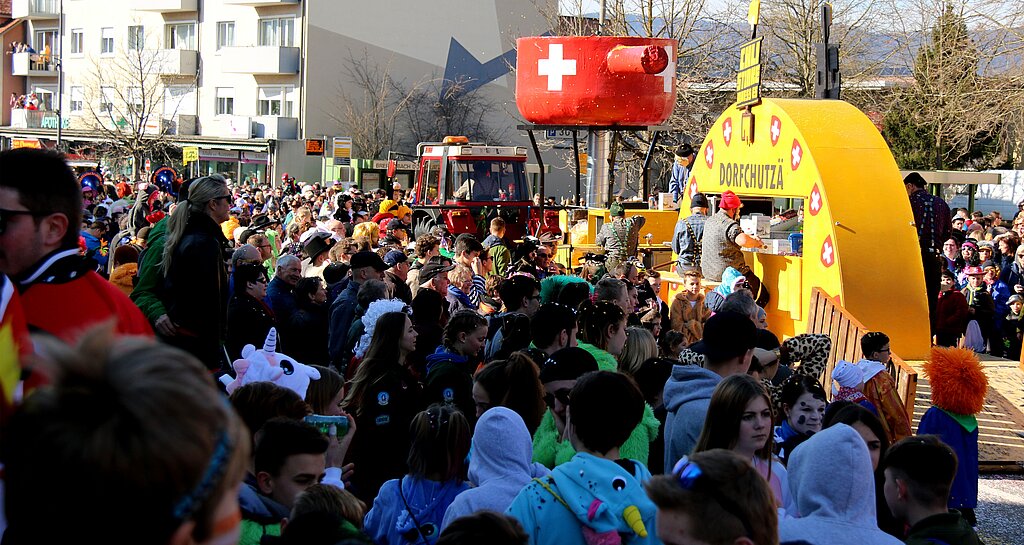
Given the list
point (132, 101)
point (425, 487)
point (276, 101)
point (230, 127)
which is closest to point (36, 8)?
point (132, 101)

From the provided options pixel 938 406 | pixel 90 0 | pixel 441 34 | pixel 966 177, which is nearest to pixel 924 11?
pixel 966 177

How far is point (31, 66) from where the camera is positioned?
5619cm

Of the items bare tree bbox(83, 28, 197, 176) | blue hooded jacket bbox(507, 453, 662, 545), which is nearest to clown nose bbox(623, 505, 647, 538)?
blue hooded jacket bbox(507, 453, 662, 545)

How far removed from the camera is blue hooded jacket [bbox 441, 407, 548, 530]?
3939 mm

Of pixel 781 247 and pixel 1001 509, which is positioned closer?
pixel 1001 509

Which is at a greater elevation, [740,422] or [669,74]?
[669,74]

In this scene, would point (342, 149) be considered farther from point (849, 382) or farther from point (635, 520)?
point (635, 520)

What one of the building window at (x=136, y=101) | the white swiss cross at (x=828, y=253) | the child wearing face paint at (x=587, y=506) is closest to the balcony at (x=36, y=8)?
the building window at (x=136, y=101)

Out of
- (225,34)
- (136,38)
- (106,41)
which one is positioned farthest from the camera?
(106,41)

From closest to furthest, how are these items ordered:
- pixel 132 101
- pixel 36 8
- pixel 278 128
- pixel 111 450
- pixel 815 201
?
pixel 111 450, pixel 815 201, pixel 278 128, pixel 132 101, pixel 36 8

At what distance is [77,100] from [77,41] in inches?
109

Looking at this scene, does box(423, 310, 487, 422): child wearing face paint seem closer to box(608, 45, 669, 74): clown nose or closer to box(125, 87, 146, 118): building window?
box(608, 45, 669, 74): clown nose

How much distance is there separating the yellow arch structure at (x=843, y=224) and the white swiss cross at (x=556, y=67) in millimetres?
4147

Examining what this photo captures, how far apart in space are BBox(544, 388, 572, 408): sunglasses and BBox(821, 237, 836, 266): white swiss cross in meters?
6.39
